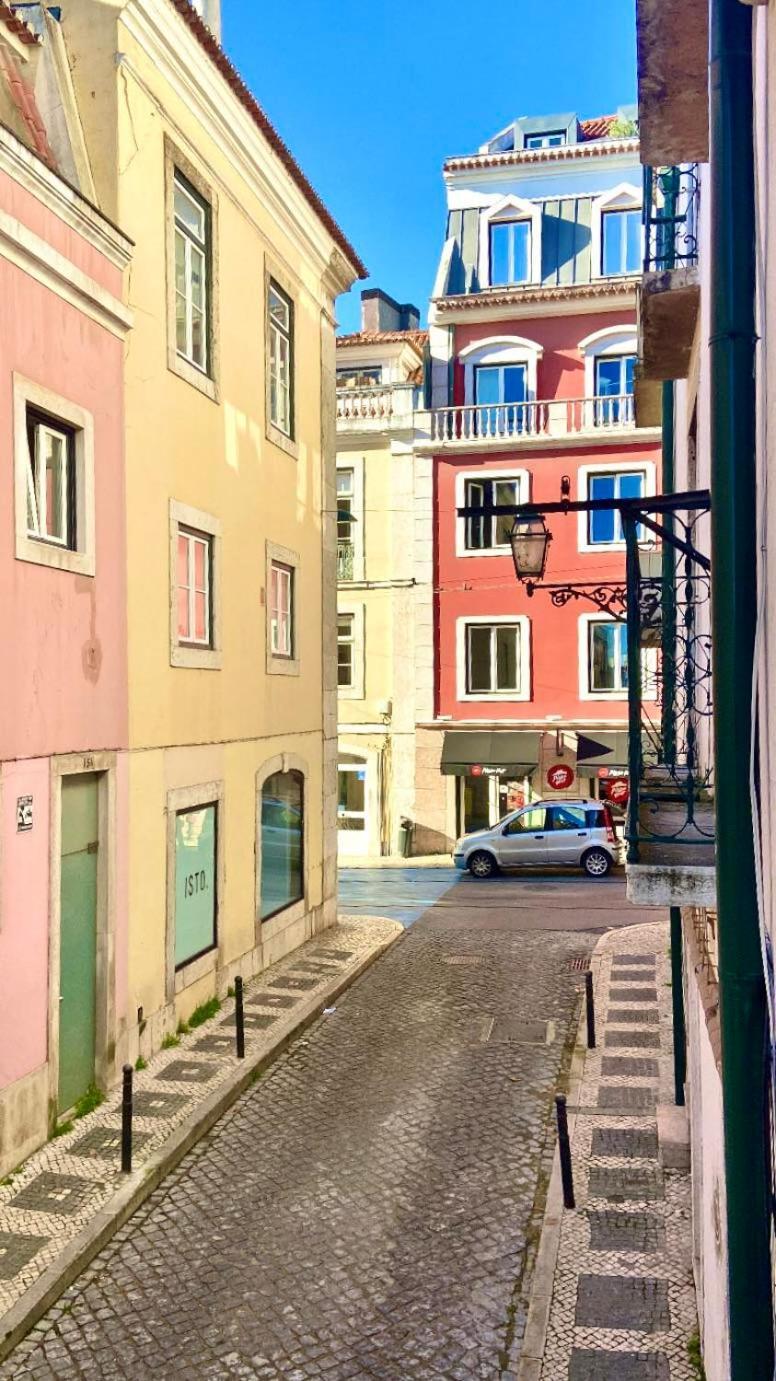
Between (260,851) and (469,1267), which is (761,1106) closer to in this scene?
(469,1267)

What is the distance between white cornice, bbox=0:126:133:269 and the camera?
9.02 meters

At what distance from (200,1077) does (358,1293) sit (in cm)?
416

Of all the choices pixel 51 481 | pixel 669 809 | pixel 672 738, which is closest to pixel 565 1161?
pixel 669 809

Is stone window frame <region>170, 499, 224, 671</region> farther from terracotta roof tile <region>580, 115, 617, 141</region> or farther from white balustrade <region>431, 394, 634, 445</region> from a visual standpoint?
terracotta roof tile <region>580, 115, 617, 141</region>

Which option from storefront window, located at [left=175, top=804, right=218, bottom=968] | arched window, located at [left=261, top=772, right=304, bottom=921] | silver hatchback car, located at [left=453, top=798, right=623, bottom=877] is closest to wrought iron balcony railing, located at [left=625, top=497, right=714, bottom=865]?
storefront window, located at [left=175, top=804, right=218, bottom=968]

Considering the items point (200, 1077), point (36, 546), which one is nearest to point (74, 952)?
point (200, 1077)

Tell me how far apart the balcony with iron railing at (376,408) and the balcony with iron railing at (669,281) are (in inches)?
825

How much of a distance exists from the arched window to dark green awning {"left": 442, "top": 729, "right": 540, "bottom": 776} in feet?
36.6

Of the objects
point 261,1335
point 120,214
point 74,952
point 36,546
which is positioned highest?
point 120,214

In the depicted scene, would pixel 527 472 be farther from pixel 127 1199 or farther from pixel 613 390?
pixel 127 1199

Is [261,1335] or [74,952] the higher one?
[74,952]

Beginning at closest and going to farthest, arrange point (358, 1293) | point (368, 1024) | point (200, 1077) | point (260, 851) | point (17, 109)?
point (358, 1293)
point (17, 109)
point (200, 1077)
point (368, 1024)
point (260, 851)

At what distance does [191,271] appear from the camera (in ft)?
43.9

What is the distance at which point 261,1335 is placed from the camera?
22.1 feet
